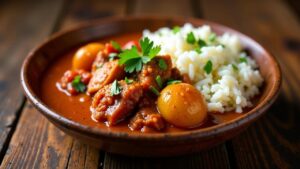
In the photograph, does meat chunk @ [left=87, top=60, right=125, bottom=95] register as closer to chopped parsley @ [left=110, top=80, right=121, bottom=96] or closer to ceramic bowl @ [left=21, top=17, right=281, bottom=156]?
chopped parsley @ [left=110, top=80, right=121, bottom=96]

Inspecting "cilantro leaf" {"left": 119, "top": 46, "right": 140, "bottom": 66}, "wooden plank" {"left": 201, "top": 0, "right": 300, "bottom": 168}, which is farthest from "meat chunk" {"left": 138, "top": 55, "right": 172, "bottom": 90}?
"wooden plank" {"left": 201, "top": 0, "right": 300, "bottom": 168}

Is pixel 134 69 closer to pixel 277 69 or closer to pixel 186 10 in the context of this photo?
pixel 277 69

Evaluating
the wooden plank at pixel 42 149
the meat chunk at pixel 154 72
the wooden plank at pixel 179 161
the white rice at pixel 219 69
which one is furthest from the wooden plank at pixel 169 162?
the meat chunk at pixel 154 72

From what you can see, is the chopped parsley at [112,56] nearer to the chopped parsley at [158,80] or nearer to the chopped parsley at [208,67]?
the chopped parsley at [158,80]

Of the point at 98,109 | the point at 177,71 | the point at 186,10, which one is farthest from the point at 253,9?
the point at 98,109

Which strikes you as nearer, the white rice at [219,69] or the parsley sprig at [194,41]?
the white rice at [219,69]

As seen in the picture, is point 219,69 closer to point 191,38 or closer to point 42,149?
point 191,38
